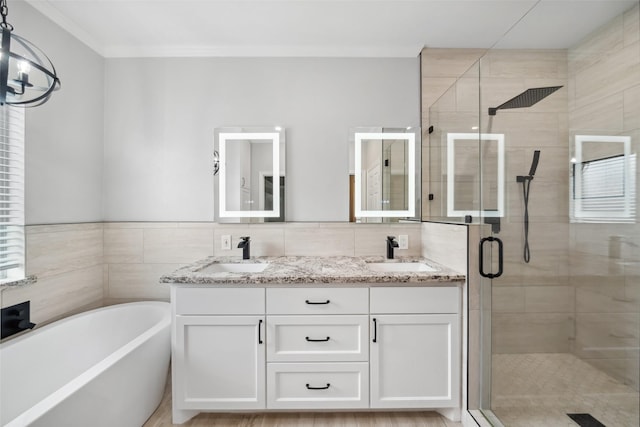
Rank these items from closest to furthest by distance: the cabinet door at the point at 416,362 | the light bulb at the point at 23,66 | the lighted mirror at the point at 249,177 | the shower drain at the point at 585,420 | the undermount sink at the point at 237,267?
the shower drain at the point at 585,420
the light bulb at the point at 23,66
the cabinet door at the point at 416,362
the undermount sink at the point at 237,267
the lighted mirror at the point at 249,177

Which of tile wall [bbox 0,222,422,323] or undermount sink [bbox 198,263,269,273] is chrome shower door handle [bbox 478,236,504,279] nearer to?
tile wall [bbox 0,222,422,323]

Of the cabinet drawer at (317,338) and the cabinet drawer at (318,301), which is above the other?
the cabinet drawer at (318,301)

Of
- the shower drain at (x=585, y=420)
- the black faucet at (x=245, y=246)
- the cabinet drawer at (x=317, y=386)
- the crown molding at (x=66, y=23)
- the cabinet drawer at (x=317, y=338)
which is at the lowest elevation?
the cabinet drawer at (x=317, y=386)

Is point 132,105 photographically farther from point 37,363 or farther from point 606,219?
point 606,219

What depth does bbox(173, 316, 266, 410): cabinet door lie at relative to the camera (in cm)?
161

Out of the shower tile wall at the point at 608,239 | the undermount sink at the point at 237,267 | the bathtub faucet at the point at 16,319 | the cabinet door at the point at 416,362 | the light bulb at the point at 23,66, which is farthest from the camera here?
the undermount sink at the point at 237,267

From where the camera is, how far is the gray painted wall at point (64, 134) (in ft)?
5.61

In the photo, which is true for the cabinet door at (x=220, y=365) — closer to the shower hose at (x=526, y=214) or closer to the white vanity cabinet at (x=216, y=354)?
the white vanity cabinet at (x=216, y=354)

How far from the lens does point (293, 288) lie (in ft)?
5.36

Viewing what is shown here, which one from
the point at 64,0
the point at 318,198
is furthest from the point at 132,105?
the point at 318,198

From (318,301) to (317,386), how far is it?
1.61ft

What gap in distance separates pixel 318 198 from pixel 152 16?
1670 mm

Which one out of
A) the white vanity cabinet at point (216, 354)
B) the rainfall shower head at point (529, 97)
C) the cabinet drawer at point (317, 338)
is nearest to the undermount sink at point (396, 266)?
the cabinet drawer at point (317, 338)

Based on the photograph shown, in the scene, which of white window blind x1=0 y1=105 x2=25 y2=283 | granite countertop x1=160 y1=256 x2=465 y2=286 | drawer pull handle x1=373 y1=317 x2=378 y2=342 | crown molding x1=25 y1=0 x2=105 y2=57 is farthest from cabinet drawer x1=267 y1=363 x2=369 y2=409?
crown molding x1=25 y1=0 x2=105 y2=57
